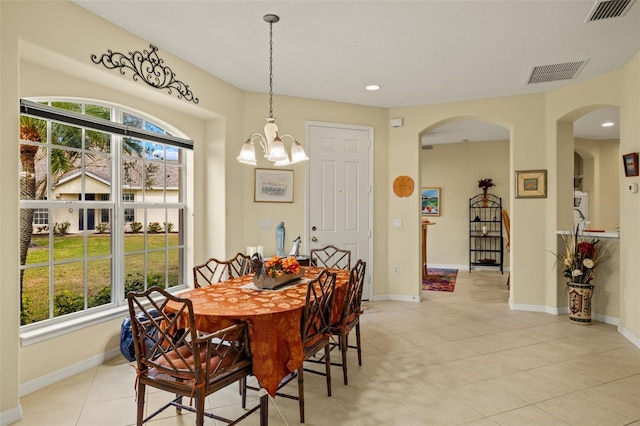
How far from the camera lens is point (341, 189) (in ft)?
17.4

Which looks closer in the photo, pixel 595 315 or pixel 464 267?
pixel 595 315

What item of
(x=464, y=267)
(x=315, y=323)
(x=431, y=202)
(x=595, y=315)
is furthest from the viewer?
(x=431, y=202)

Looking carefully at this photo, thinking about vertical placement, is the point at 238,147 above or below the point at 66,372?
above

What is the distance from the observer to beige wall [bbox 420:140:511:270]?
818 centimetres

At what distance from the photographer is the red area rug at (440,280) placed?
6.48 m

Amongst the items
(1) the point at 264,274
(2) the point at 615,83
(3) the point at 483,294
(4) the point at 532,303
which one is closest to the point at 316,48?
(1) the point at 264,274

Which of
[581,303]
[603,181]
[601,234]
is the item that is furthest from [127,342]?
[603,181]

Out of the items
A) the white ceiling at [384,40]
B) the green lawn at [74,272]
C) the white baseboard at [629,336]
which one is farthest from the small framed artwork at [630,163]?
the green lawn at [74,272]

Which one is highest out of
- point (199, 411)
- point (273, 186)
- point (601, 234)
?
point (273, 186)

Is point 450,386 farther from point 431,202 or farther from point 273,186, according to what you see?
point 431,202

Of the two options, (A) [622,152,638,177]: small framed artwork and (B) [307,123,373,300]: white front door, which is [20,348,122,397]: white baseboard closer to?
(B) [307,123,373,300]: white front door

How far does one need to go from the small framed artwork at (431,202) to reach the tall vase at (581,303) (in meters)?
4.40

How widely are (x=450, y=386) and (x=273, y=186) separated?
9.97 feet

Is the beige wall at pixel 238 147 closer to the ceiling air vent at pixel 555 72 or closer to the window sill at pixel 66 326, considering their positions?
the window sill at pixel 66 326
